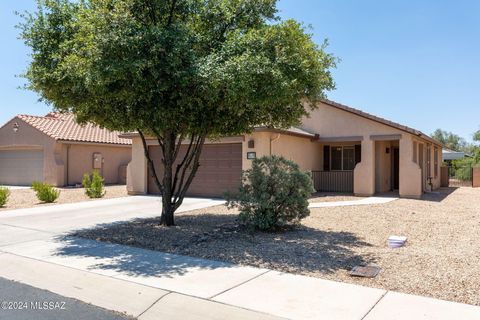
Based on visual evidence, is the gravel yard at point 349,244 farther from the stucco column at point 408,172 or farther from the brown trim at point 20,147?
the brown trim at point 20,147

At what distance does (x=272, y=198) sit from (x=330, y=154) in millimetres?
12546

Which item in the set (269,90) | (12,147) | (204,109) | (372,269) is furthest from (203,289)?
(12,147)

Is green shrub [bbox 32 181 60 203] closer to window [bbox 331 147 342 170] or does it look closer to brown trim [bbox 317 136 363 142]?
brown trim [bbox 317 136 363 142]

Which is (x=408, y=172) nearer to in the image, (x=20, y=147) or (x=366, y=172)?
(x=366, y=172)

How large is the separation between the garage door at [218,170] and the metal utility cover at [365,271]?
10837 mm

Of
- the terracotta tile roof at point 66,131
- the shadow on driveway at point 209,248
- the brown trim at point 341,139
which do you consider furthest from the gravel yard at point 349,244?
the terracotta tile roof at point 66,131

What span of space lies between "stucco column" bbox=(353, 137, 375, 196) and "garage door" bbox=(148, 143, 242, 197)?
222 inches

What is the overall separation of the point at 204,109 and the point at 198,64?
1481 millimetres

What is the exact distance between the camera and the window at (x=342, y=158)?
21.4 metres

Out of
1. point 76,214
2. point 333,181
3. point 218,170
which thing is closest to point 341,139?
point 333,181

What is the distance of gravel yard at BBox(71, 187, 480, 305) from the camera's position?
6.32 meters

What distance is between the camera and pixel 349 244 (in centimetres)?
889

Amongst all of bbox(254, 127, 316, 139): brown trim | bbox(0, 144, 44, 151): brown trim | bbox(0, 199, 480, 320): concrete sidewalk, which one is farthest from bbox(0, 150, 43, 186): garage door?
bbox(0, 199, 480, 320): concrete sidewalk

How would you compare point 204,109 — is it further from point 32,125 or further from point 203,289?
point 32,125
